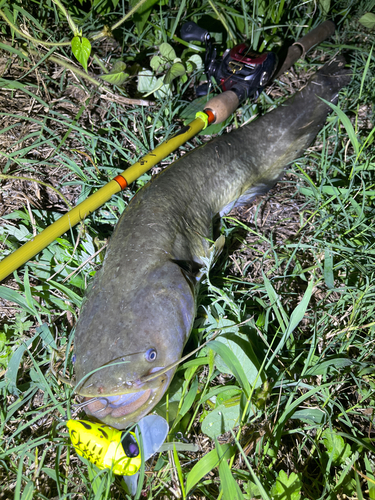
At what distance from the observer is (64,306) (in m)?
2.40

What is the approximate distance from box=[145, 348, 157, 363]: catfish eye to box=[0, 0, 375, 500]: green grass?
37 centimetres

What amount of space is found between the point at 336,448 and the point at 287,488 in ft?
1.24

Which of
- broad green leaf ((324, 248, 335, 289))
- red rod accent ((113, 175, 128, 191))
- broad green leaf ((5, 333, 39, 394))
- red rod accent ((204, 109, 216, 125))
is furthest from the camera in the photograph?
red rod accent ((204, 109, 216, 125))

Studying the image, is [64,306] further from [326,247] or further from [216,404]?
[326,247]

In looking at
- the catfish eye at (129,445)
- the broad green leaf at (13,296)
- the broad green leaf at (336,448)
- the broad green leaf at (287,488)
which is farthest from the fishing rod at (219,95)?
the broad green leaf at (336,448)

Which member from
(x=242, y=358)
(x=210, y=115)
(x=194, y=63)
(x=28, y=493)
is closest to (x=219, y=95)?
(x=210, y=115)

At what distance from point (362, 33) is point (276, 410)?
3.94 metres

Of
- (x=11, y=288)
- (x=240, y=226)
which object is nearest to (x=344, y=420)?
(x=240, y=226)

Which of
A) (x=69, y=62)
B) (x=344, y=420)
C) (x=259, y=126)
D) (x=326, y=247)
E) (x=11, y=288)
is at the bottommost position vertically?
(x=344, y=420)

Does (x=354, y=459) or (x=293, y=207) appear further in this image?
(x=293, y=207)

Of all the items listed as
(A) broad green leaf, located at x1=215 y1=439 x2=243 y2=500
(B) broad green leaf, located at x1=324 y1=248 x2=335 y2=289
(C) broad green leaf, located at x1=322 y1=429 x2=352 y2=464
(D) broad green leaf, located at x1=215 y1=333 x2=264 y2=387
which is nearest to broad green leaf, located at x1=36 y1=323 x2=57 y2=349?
(D) broad green leaf, located at x1=215 y1=333 x2=264 y2=387

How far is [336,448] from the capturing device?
1892 millimetres

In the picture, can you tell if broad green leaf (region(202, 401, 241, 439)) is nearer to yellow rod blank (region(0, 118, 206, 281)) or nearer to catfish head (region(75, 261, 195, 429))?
catfish head (region(75, 261, 195, 429))

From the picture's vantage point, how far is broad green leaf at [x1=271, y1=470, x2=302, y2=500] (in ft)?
5.51
